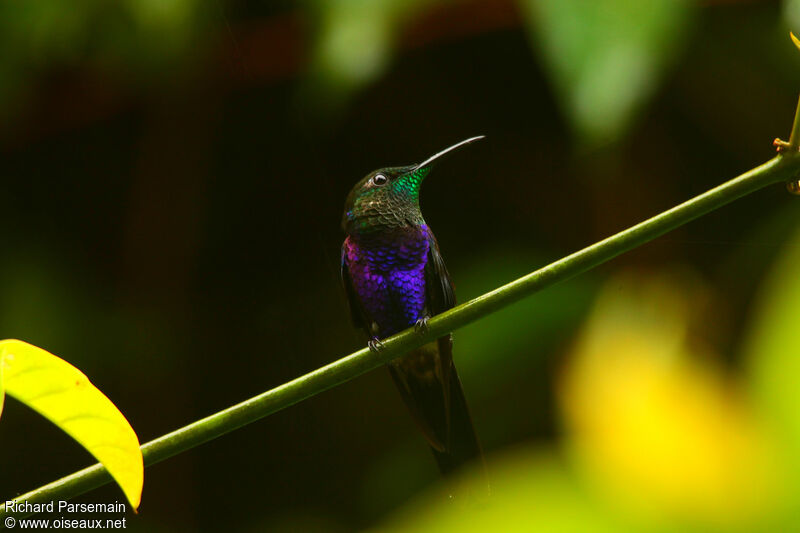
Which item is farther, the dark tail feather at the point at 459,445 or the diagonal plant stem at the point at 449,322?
the dark tail feather at the point at 459,445

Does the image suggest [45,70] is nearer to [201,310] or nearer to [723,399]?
[201,310]

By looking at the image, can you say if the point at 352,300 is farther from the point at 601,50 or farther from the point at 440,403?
the point at 601,50

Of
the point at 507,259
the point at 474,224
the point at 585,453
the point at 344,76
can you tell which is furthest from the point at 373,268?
the point at 474,224

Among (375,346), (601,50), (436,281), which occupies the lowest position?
(375,346)

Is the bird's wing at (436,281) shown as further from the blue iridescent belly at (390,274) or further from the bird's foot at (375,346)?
the bird's foot at (375,346)

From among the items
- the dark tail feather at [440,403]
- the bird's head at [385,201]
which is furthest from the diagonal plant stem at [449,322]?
the bird's head at [385,201]

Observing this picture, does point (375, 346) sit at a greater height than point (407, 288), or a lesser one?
lesser

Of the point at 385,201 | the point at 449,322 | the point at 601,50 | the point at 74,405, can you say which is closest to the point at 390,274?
the point at 385,201
